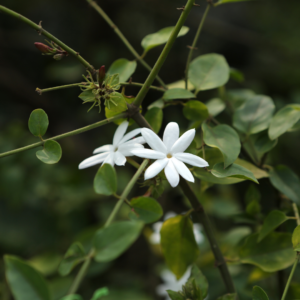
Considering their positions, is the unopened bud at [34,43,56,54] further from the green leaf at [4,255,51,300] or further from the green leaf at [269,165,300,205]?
the green leaf at [269,165,300,205]

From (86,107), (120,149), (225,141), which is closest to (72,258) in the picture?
(120,149)

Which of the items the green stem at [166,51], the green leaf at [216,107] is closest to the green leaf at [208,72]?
the green leaf at [216,107]

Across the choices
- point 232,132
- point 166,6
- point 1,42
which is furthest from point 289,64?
point 1,42

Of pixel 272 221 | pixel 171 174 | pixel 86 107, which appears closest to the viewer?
pixel 171 174

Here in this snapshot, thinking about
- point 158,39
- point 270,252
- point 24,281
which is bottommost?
point 270,252

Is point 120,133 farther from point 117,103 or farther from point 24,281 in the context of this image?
point 24,281

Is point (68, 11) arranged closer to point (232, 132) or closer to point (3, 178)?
point (3, 178)

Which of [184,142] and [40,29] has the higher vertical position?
[40,29]
